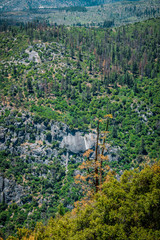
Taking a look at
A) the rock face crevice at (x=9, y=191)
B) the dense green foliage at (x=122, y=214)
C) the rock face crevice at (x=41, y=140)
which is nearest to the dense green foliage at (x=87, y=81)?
the rock face crevice at (x=41, y=140)

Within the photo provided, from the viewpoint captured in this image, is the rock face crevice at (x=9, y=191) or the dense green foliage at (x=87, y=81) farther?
the dense green foliage at (x=87, y=81)

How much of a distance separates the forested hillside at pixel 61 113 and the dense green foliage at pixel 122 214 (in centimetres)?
4372

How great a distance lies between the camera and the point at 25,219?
241ft

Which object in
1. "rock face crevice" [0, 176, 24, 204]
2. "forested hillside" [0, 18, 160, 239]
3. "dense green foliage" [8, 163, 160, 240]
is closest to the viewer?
"dense green foliage" [8, 163, 160, 240]

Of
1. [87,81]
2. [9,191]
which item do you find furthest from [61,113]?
[9,191]

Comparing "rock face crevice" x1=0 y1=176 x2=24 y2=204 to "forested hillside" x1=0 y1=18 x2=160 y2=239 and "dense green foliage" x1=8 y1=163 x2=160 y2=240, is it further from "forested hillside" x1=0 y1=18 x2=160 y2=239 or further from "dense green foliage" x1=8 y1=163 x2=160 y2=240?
"dense green foliage" x1=8 y1=163 x2=160 y2=240

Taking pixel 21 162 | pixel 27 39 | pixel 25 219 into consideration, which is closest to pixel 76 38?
pixel 27 39

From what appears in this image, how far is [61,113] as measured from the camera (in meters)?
105

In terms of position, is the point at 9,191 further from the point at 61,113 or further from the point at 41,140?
the point at 61,113

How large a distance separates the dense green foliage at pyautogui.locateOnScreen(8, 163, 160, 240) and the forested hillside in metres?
43.7

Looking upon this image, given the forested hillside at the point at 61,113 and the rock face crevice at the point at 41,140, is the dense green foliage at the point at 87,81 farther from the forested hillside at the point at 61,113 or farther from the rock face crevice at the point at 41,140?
the rock face crevice at the point at 41,140

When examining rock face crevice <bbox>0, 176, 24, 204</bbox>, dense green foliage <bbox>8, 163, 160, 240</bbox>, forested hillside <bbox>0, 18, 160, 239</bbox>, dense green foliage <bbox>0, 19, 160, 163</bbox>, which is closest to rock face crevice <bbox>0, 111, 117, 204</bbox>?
forested hillside <bbox>0, 18, 160, 239</bbox>

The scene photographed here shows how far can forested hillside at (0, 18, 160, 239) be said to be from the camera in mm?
82562

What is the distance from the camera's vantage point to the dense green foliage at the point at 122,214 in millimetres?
16000
